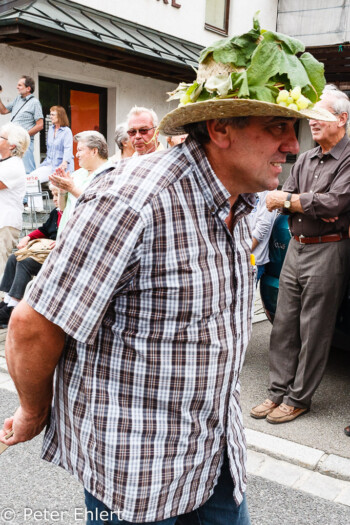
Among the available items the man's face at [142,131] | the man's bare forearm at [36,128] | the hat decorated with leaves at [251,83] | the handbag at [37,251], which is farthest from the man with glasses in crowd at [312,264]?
the man's bare forearm at [36,128]

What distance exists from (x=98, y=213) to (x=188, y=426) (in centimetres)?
64

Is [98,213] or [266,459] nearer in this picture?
[98,213]

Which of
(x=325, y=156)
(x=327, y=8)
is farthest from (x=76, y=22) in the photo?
(x=327, y=8)

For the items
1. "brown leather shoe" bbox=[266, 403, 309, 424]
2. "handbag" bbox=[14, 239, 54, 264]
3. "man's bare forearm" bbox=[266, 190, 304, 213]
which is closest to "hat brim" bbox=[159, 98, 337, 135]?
"man's bare forearm" bbox=[266, 190, 304, 213]

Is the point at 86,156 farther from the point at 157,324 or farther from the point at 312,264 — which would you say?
the point at 157,324

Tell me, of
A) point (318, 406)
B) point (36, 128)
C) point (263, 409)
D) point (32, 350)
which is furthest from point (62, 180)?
point (36, 128)

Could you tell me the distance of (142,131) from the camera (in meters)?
4.91

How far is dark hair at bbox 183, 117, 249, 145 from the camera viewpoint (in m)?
1.58

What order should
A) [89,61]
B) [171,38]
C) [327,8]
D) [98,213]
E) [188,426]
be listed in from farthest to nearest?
1. [327,8]
2. [171,38]
3. [89,61]
4. [188,426]
5. [98,213]

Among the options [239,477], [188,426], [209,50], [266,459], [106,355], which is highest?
[209,50]

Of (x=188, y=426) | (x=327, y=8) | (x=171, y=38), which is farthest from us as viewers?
(x=327, y=8)

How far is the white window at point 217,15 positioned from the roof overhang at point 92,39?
1.57 metres

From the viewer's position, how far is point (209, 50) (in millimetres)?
1631

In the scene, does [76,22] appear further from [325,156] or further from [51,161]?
[325,156]
